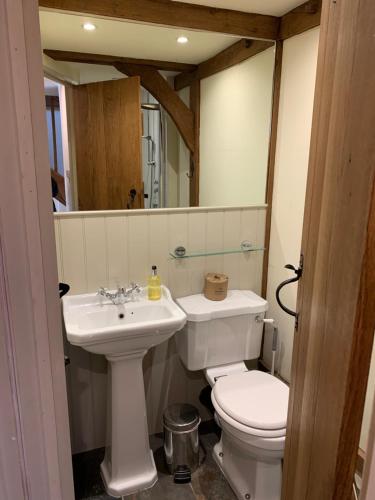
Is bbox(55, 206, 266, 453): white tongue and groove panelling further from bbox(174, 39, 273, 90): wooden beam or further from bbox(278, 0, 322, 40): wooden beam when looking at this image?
bbox(278, 0, 322, 40): wooden beam

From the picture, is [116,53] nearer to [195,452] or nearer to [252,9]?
[252,9]

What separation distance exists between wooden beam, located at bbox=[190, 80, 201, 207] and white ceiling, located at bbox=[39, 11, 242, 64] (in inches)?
5.9

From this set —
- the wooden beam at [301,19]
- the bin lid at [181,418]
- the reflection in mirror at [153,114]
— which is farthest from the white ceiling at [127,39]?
the bin lid at [181,418]

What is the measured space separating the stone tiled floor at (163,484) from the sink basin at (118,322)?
28.6 inches

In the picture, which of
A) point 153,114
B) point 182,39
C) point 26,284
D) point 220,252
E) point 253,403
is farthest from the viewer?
point 220,252

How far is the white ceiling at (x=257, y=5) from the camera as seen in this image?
170 cm

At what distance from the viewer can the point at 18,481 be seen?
682 mm

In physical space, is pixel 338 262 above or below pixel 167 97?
below

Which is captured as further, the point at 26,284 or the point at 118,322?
the point at 118,322

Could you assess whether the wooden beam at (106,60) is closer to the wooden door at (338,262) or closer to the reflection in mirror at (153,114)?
the reflection in mirror at (153,114)

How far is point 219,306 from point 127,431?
2.40ft

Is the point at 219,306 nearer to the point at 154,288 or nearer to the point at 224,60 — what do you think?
the point at 154,288

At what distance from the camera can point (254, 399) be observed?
1.67 meters

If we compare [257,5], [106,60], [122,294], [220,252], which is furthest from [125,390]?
[257,5]
